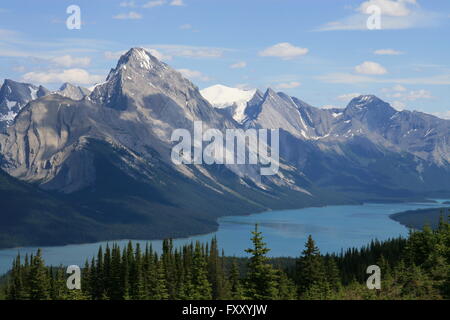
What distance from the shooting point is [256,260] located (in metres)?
81.2

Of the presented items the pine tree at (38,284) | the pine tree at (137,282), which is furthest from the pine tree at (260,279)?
the pine tree at (38,284)

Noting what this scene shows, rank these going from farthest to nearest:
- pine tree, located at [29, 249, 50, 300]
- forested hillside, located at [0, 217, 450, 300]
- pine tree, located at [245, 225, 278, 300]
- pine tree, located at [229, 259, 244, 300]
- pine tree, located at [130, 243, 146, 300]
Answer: pine tree, located at [130, 243, 146, 300] → pine tree, located at [29, 249, 50, 300] → pine tree, located at [229, 259, 244, 300] → forested hillside, located at [0, 217, 450, 300] → pine tree, located at [245, 225, 278, 300]

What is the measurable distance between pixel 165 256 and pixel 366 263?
51496 mm

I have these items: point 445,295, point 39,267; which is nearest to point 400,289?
point 445,295

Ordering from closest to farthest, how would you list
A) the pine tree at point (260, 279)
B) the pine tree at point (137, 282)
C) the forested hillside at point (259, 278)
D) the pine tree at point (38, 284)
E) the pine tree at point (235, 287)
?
the pine tree at point (260, 279) → the forested hillside at point (259, 278) → the pine tree at point (235, 287) → the pine tree at point (38, 284) → the pine tree at point (137, 282)

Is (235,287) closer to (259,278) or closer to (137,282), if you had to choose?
(137,282)

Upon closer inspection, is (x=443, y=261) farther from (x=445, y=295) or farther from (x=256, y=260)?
(x=256, y=260)

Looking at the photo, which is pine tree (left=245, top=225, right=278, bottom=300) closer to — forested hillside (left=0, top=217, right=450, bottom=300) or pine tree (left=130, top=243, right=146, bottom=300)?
forested hillside (left=0, top=217, right=450, bottom=300)

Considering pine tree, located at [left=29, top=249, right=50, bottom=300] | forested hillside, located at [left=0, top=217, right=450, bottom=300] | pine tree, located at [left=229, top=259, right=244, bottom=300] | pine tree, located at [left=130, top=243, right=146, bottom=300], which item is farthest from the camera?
pine tree, located at [left=130, top=243, right=146, bottom=300]

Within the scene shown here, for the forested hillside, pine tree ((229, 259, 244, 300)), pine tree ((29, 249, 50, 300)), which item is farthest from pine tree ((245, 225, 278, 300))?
pine tree ((29, 249, 50, 300))

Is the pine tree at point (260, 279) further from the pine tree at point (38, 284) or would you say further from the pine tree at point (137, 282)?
the pine tree at point (38, 284)

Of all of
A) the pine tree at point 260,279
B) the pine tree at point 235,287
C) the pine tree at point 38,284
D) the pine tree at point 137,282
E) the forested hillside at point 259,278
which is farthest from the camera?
the pine tree at point 137,282

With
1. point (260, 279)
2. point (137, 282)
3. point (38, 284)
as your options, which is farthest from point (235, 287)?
point (260, 279)
